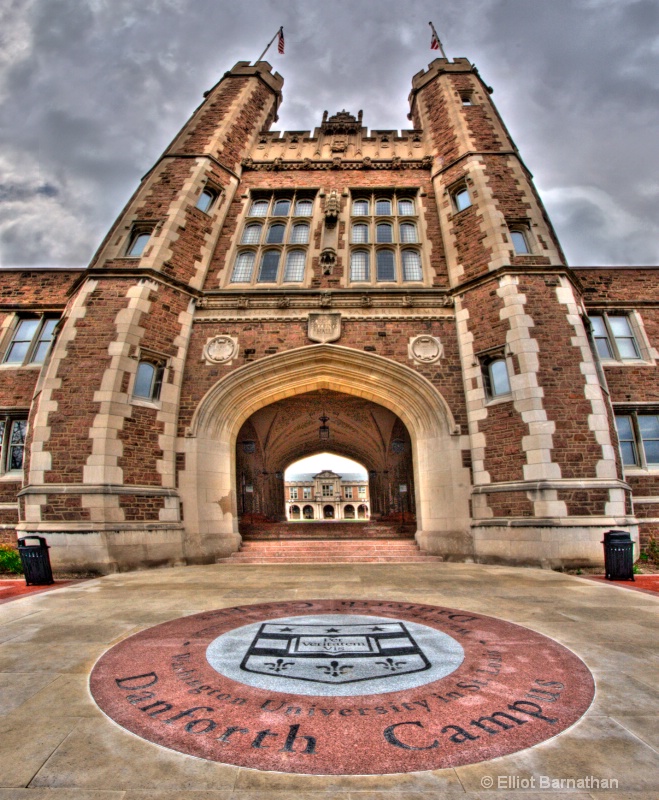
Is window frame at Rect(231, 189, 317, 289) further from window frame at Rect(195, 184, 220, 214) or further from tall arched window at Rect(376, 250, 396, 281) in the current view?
tall arched window at Rect(376, 250, 396, 281)

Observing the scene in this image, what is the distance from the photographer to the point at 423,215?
14.3 m

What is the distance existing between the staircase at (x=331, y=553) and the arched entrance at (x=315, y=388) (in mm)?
406

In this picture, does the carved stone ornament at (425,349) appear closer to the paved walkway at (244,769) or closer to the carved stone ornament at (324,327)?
the carved stone ornament at (324,327)

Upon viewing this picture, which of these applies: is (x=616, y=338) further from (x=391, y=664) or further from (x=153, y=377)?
(x=153, y=377)

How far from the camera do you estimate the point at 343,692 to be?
2.57 m

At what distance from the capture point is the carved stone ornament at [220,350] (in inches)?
457

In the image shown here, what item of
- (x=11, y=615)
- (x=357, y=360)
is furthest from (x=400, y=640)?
(x=357, y=360)

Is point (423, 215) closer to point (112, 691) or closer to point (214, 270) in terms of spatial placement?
point (214, 270)

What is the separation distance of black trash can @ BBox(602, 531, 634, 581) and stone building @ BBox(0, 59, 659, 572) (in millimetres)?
1110

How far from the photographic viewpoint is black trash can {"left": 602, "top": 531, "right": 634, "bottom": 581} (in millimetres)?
7191

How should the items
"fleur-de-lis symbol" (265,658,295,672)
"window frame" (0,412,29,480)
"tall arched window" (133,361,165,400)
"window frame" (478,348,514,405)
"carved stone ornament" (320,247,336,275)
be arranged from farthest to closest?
"carved stone ornament" (320,247,336,275), "window frame" (0,412,29,480), "tall arched window" (133,361,165,400), "window frame" (478,348,514,405), "fleur-de-lis symbol" (265,658,295,672)

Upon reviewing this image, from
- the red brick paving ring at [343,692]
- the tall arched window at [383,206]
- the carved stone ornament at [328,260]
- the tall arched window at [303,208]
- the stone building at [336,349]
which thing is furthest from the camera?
the tall arched window at [383,206]

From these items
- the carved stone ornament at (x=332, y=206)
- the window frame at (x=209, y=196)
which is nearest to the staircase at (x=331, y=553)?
the carved stone ornament at (x=332, y=206)

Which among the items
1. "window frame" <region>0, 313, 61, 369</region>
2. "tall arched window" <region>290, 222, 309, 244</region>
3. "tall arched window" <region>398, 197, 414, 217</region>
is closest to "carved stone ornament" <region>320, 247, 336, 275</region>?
"tall arched window" <region>290, 222, 309, 244</region>
